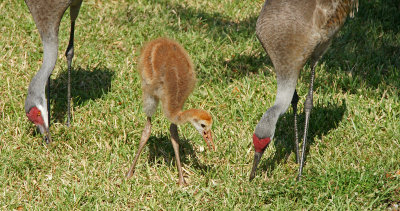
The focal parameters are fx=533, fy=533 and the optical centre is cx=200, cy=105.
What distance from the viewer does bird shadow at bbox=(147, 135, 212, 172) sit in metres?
4.84

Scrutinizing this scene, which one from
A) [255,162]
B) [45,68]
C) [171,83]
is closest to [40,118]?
[45,68]

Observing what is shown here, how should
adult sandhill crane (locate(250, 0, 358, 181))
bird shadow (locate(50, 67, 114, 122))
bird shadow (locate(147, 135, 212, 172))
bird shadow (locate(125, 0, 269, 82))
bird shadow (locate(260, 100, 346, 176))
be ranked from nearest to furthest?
1. adult sandhill crane (locate(250, 0, 358, 181))
2. bird shadow (locate(147, 135, 212, 172))
3. bird shadow (locate(260, 100, 346, 176))
4. bird shadow (locate(50, 67, 114, 122))
5. bird shadow (locate(125, 0, 269, 82))

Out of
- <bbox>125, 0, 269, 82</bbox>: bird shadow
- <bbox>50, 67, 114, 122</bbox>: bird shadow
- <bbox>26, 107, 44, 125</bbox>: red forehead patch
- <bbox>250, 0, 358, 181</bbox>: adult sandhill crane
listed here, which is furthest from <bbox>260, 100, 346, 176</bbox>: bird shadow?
<bbox>26, 107, 44, 125</bbox>: red forehead patch

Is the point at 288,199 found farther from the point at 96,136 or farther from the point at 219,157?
the point at 96,136

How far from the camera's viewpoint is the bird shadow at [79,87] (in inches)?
226

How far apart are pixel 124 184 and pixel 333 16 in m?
2.39

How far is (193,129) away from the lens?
17.2 feet

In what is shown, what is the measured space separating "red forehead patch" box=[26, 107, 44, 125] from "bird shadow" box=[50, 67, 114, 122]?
0.60 metres

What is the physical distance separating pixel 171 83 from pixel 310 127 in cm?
169

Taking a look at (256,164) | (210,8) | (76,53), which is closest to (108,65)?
(76,53)

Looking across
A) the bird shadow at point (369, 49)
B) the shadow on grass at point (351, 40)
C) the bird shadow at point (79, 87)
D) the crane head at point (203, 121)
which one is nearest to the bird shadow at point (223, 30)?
the shadow on grass at point (351, 40)

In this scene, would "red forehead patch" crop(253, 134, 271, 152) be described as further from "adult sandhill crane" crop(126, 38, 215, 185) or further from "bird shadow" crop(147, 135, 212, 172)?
"bird shadow" crop(147, 135, 212, 172)

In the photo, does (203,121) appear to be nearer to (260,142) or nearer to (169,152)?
(260,142)

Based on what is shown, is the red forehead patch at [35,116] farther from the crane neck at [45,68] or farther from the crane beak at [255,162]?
the crane beak at [255,162]
